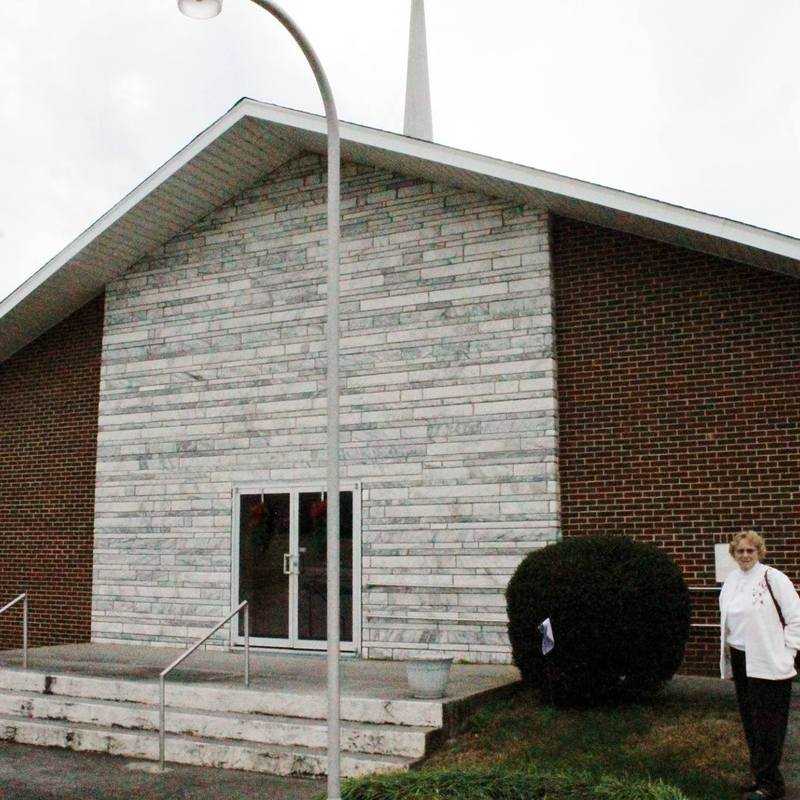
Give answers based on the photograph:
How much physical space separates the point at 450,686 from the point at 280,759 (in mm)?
2048

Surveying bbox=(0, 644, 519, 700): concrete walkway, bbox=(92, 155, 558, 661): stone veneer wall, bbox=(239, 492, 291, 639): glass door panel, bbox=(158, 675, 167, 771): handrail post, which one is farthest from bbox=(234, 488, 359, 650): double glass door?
bbox=(158, 675, 167, 771): handrail post

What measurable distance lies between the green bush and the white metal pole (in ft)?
1.54

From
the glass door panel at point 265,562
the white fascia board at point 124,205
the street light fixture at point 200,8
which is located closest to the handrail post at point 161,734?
the glass door panel at point 265,562

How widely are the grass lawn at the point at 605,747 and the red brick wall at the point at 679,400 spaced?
2398mm

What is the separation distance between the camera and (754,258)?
11.2 m

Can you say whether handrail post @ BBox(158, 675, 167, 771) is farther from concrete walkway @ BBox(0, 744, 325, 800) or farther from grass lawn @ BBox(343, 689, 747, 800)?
grass lawn @ BBox(343, 689, 747, 800)

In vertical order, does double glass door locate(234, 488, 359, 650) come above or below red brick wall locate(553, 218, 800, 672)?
below

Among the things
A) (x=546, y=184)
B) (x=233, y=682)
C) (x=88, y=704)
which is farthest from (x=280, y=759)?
(x=546, y=184)

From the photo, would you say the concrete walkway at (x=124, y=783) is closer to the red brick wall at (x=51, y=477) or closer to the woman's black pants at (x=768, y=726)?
the woman's black pants at (x=768, y=726)

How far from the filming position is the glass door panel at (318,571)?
12.8 m

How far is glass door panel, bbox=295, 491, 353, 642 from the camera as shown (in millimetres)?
12836

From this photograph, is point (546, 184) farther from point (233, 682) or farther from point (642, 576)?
point (233, 682)

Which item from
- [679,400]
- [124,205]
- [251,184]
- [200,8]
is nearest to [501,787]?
[200,8]

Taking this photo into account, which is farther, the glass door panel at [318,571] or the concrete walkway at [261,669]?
the glass door panel at [318,571]
